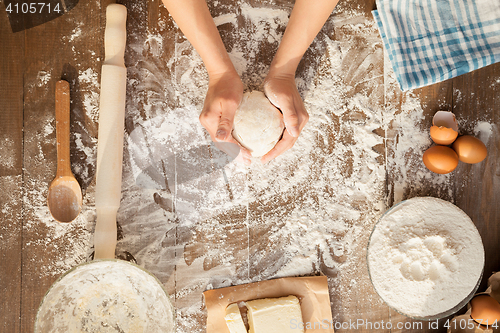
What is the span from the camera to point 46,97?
0.86m

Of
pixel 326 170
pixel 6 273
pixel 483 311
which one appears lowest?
pixel 483 311

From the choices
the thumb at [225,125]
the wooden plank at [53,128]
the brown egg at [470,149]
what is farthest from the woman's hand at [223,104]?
the brown egg at [470,149]

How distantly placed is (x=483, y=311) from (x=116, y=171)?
1087 millimetres

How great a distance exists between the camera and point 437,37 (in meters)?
0.88

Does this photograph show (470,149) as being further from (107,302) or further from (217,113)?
(107,302)

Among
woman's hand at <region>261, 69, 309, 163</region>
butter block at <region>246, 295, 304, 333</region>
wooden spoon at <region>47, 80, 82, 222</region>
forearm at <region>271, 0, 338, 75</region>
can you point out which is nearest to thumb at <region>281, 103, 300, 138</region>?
woman's hand at <region>261, 69, 309, 163</region>

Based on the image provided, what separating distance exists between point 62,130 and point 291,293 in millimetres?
813

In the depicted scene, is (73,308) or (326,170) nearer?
(73,308)

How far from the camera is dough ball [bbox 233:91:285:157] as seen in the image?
78cm

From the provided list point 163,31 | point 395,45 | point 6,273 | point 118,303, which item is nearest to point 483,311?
point 395,45

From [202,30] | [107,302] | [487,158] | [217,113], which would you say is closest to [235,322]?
[107,302]

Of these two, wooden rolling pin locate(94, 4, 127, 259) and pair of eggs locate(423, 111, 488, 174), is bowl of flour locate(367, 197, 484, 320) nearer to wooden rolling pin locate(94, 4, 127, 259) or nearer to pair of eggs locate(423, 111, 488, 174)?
pair of eggs locate(423, 111, 488, 174)

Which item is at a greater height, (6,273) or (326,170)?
(326,170)

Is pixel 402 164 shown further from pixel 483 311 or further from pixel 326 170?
pixel 483 311
